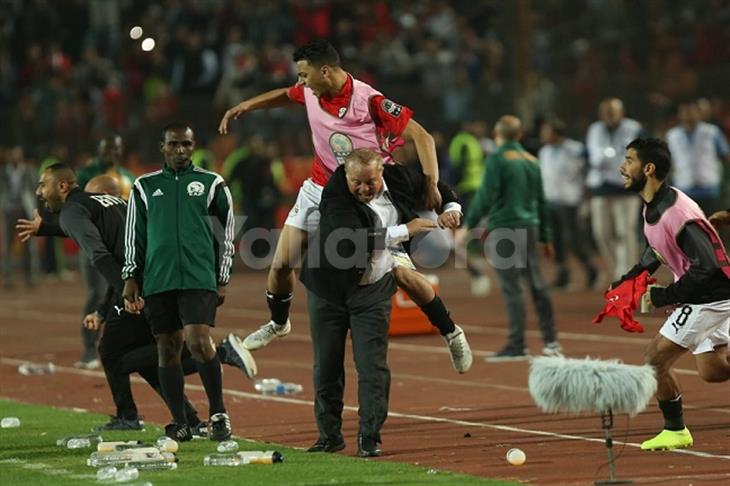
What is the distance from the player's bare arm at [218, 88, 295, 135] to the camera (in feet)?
39.8

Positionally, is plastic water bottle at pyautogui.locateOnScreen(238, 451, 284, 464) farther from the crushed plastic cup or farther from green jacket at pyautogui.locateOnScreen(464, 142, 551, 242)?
green jacket at pyautogui.locateOnScreen(464, 142, 551, 242)

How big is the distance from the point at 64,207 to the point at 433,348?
7.15 meters

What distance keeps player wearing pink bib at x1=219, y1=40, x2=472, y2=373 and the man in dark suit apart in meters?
0.51

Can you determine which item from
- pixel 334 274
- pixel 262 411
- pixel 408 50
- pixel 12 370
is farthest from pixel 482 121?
pixel 334 274

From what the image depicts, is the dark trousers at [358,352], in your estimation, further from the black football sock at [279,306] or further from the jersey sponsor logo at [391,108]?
the black football sock at [279,306]

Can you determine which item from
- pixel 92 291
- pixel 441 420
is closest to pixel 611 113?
pixel 92 291

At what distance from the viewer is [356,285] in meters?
11.1

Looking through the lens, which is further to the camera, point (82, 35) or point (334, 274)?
point (82, 35)

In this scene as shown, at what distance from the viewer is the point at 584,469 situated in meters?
10.1

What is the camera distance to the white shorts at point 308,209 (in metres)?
12.3

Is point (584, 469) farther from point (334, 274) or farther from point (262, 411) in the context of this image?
point (262, 411)

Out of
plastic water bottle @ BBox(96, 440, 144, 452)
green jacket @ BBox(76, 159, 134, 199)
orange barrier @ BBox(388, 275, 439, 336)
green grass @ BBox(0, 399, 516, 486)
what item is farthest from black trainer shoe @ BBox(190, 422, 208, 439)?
orange barrier @ BBox(388, 275, 439, 336)

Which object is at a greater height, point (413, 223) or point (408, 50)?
point (408, 50)

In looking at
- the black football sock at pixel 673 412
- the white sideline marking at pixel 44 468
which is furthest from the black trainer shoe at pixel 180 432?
the black football sock at pixel 673 412
